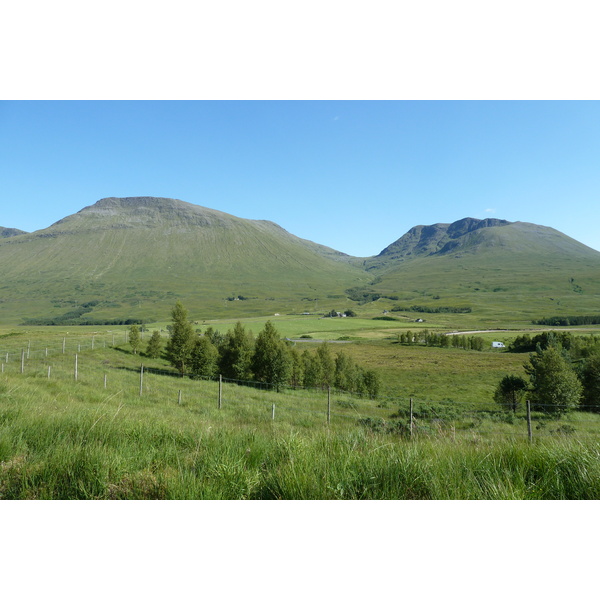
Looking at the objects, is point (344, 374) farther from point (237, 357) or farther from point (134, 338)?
point (134, 338)

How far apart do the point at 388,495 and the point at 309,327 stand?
522ft

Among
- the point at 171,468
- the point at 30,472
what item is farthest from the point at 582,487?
the point at 30,472

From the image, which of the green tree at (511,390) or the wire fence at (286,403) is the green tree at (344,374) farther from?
the green tree at (511,390)

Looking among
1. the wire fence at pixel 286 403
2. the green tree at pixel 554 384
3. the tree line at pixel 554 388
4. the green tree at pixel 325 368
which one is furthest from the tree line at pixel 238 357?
the green tree at pixel 554 384

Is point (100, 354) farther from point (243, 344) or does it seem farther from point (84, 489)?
point (84, 489)

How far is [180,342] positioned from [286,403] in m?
19.8

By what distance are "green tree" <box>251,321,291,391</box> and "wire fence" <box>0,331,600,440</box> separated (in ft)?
5.37

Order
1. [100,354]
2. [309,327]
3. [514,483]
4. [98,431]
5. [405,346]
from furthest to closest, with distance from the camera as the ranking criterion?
[309,327]
[405,346]
[100,354]
[98,431]
[514,483]

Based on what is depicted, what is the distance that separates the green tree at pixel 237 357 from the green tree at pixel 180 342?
482cm

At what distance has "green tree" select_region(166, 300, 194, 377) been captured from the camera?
37.7 m

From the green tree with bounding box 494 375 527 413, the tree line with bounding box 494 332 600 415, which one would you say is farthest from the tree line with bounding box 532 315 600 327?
the green tree with bounding box 494 375 527 413

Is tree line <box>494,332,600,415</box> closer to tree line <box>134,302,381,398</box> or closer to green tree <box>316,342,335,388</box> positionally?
tree line <box>134,302,381,398</box>

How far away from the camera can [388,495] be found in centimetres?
235

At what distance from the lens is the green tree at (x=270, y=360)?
1454 inches
